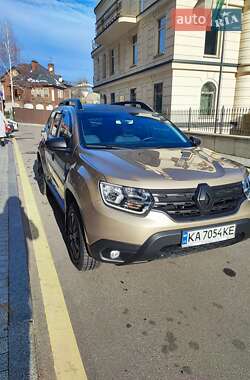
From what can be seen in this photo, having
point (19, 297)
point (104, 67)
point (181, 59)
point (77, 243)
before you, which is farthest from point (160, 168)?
point (104, 67)

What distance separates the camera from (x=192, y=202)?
2480 millimetres

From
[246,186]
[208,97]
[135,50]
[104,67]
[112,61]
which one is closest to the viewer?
[246,186]

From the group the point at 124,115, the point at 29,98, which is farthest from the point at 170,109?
the point at 29,98

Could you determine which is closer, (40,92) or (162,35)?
(162,35)

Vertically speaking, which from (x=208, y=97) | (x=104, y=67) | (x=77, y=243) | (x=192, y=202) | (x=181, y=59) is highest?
(x=104, y=67)

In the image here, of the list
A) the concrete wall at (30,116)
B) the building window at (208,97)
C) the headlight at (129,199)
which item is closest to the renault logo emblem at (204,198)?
the headlight at (129,199)

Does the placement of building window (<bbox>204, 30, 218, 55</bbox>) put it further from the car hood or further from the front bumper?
the front bumper

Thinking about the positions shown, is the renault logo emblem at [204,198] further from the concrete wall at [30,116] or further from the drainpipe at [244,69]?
the concrete wall at [30,116]

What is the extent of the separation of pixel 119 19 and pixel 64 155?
19.8 meters

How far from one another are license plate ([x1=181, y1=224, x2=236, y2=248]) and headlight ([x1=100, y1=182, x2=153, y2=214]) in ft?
1.35

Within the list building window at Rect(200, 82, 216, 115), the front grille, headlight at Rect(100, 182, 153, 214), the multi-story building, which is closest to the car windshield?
headlight at Rect(100, 182, 153, 214)

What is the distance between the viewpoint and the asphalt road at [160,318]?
1.99m

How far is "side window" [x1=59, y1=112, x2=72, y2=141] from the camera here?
12.1ft

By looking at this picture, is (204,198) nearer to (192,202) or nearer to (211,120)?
(192,202)
